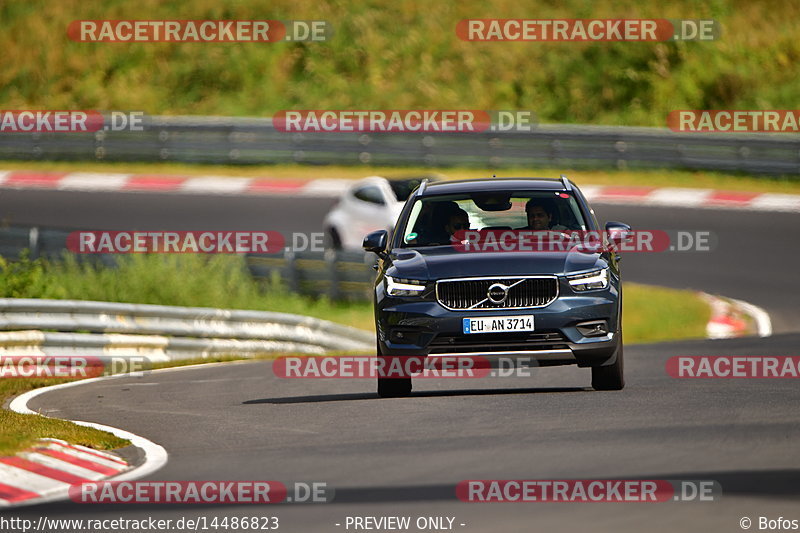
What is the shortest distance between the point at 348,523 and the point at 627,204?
23.6 metres

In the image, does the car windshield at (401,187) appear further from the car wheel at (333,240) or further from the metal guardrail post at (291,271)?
the metal guardrail post at (291,271)

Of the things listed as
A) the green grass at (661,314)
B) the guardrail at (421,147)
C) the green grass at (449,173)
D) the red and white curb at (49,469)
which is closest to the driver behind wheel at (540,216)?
the red and white curb at (49,469)

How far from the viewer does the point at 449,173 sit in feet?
111

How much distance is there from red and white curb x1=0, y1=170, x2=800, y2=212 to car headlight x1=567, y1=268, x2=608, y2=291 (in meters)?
18.5

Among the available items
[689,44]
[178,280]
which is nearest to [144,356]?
[178,280]

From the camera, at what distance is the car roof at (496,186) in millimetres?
12680

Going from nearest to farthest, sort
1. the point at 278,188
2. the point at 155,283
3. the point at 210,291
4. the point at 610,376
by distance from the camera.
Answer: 1. the point at 610,376
2. the point at 155,283
3. the point at 210,291
4. the point at 278,188

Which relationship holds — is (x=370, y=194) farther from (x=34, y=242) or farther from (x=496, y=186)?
(x=496, y=186)

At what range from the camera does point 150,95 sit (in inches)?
1673

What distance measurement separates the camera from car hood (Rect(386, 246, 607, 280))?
11.6 m

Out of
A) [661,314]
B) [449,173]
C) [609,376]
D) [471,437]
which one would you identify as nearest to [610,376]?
[609,376]

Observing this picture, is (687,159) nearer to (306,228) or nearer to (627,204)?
(627,204)

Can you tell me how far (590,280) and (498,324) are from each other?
796mm

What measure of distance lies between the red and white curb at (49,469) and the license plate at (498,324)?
113 inches
